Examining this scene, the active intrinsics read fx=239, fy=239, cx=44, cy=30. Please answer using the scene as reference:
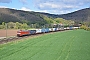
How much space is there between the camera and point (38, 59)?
2386 cm

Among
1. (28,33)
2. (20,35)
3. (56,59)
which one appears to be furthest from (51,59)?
(28,33)

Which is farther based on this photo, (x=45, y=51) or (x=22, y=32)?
(x=22, y=32)

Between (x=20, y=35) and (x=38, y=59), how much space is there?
1566 inches

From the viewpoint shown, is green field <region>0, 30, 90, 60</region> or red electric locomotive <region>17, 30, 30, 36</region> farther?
red electric locomotive <region>17, 30, 30, 36</region>

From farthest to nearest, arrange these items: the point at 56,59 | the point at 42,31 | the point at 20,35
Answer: the point at 42,31 < the point at 20,35 < the point at 56,59

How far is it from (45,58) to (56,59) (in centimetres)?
130

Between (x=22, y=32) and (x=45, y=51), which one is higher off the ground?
(x=22, y=32)

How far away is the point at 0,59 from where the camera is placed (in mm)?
24062

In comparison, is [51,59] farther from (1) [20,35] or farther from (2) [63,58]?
(1) [20,35]

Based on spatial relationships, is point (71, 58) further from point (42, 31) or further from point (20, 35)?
point (42, 31)

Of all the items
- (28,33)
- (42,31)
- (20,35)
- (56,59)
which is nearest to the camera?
(56,59)

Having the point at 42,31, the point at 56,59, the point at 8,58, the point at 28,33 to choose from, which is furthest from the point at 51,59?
the point at 42,31

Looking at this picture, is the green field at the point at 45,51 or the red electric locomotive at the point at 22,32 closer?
the green field at the point at 45,51

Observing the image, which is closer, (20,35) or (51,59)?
(51,59)
